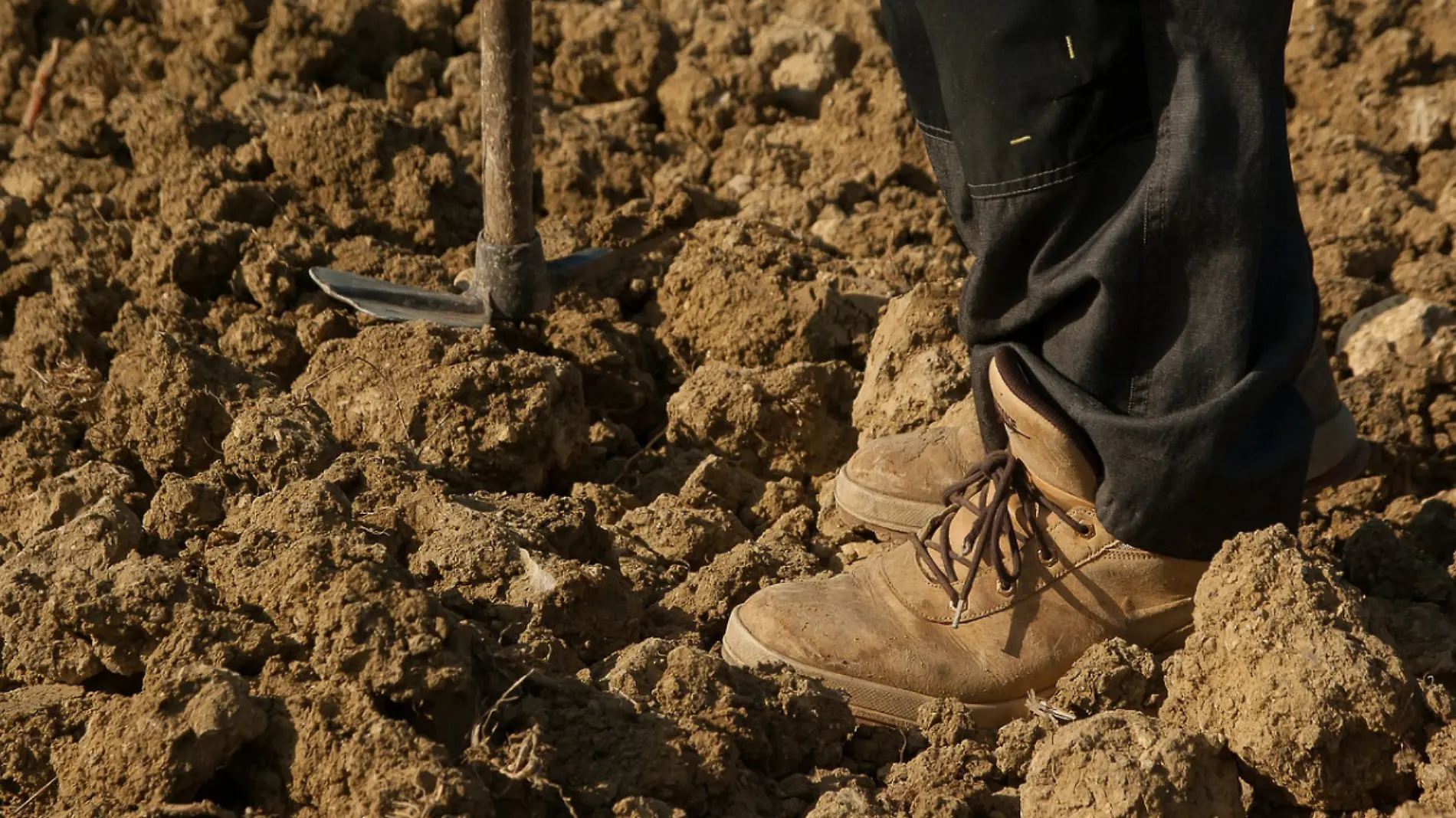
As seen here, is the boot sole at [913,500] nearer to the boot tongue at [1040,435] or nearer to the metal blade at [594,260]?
the boot tongue at [1040,435]

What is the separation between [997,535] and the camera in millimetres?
2117

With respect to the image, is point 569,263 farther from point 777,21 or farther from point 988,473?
point 777,21

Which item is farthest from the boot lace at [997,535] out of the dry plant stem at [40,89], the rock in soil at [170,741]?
the dry plant stem at [40,89]

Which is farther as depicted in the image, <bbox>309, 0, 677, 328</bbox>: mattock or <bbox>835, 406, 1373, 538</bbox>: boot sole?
<bbox>309, 0, 677, 328</bbox>: mattock

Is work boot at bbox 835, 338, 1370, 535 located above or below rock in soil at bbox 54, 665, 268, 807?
below

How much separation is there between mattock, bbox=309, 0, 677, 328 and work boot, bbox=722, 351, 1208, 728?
121cm

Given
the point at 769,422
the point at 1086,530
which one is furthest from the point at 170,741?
the point at 769,422

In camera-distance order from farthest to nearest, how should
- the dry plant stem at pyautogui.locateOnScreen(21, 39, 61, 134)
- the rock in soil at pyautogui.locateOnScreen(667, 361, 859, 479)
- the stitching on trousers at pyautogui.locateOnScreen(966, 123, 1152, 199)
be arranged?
the dry plant stem at pyautogui.locateOnScreen(21, 39, 61, 134), the rock in soil at pyautogui.locateOnScreen(667, 361, 859, 479), the stitching on trousers at pyautogui.locateOnScreen(966, 123, 1152, 199)

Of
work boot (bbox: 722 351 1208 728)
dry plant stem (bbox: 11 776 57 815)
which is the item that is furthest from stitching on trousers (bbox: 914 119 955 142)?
dry plant stem (bbox: 11 776 57 815)

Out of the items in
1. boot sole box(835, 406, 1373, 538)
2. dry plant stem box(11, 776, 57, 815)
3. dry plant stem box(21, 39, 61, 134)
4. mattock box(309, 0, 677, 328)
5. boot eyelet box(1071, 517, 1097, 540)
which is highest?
dry plant stem box(21, 39, 61, 134)

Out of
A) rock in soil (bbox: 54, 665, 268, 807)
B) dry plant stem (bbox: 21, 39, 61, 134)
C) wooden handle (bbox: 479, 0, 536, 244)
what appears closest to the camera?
rock in soil (bbox: 54, 665, 268, 807)

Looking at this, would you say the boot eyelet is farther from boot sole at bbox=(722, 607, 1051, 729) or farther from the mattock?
the mattock

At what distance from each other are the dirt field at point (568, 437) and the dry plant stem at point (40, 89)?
0.05 meters

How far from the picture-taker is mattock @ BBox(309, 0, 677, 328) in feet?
10.2
